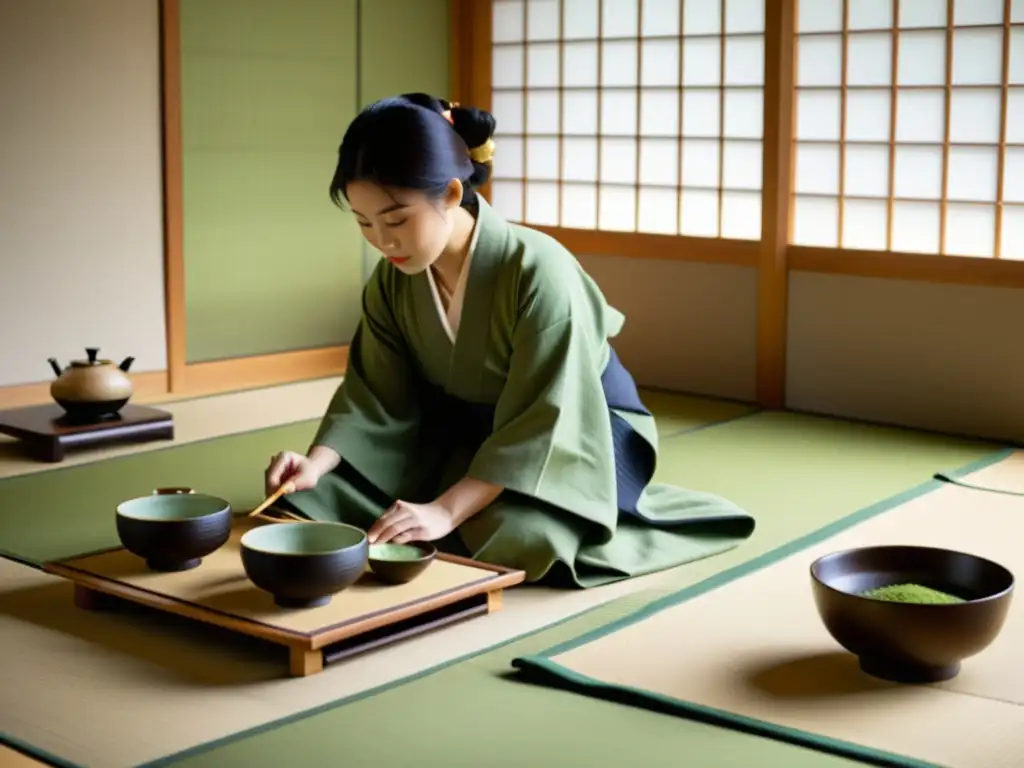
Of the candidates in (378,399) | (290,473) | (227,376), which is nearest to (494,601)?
(290,473)

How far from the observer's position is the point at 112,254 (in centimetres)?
572

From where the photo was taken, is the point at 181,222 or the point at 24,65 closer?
the point at 24,65

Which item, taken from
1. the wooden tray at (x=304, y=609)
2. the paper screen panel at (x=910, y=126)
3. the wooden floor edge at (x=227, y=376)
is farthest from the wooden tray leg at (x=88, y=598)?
the paper screen panel at (x=910, y=126)

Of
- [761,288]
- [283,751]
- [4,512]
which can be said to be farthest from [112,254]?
[283,751]

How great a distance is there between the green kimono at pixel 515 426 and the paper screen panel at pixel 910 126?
2005 mm

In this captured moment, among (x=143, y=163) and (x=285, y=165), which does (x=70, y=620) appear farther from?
(x=285, y=165)

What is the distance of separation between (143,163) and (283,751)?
368cm

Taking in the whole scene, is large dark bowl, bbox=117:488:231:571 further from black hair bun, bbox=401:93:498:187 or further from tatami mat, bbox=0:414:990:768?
black hair bun, bbox=401:93:498:187

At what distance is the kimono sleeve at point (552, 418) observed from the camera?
3410mm

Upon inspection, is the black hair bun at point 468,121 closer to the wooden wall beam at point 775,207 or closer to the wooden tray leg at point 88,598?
the wooden tray leg at point 88,598

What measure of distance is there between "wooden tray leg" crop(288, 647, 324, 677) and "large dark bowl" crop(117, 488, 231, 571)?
0.36 m

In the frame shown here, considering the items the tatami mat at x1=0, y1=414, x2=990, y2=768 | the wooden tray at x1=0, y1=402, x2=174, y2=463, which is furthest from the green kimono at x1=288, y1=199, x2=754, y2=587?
the wooden tray at x1=0, y1=402, x2=174, y2=463

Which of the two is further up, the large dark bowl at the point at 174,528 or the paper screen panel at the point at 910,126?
the paper screen panel at the point at 910,126

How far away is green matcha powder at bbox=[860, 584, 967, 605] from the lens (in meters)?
2.77
